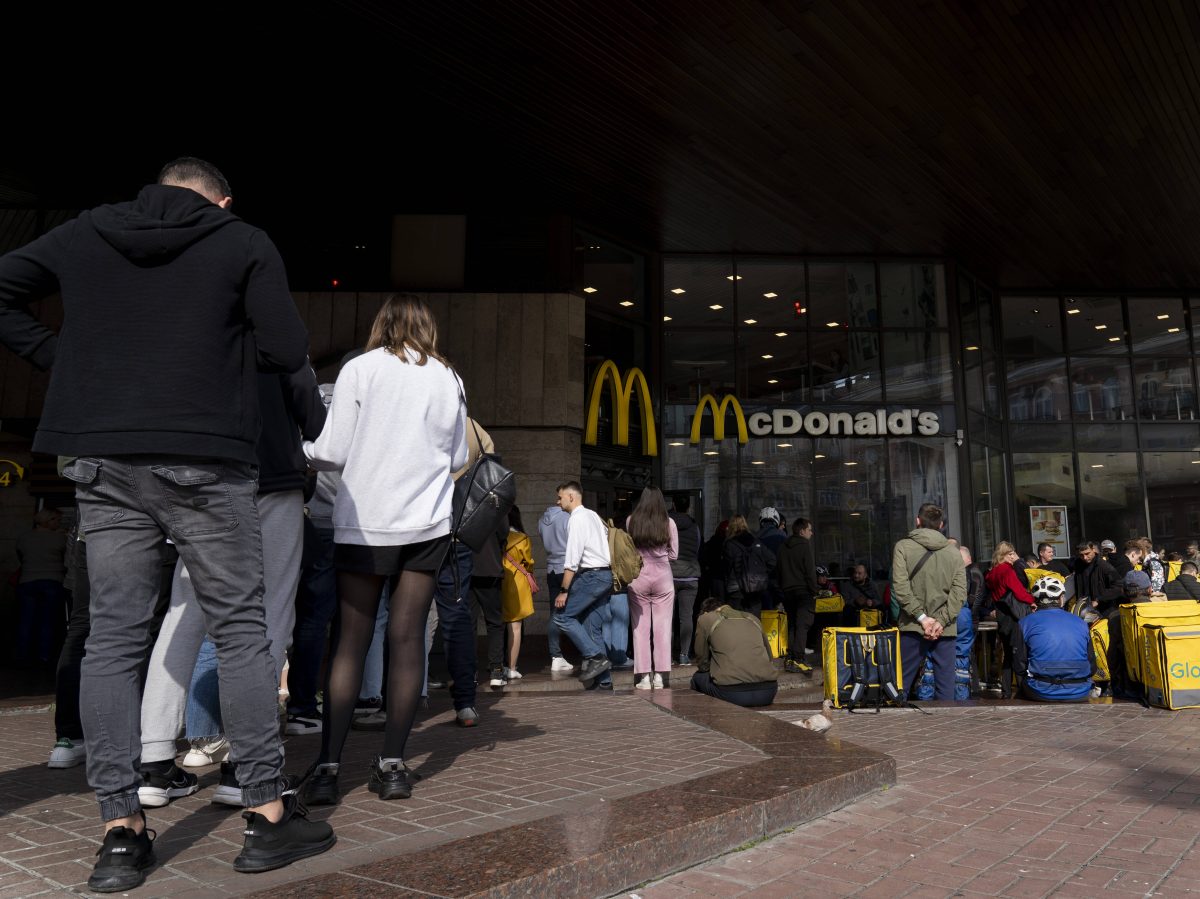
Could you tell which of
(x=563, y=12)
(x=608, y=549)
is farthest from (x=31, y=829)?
(x=563, y=12)

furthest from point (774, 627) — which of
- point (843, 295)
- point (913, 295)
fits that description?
point (913, 295)

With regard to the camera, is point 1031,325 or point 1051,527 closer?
point 1051,527

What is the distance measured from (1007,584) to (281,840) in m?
8.93

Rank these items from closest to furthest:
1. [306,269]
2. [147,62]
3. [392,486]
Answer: [392,486]
[147,62]
[306,269]

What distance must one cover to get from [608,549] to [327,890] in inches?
241

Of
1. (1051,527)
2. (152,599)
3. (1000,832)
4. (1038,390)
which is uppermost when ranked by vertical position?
(1038,390)

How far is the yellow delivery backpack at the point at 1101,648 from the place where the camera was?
8.76 meters

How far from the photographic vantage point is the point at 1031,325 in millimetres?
23219

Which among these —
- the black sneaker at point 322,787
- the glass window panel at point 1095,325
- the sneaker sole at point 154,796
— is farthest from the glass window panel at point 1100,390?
the sneaker sole at point 154,796

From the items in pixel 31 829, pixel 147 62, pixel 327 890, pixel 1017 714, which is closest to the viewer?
pixel 327 890

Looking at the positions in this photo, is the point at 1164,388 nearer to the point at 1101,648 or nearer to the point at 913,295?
the point at 913,295

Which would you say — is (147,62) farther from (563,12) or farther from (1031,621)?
(1031,621)

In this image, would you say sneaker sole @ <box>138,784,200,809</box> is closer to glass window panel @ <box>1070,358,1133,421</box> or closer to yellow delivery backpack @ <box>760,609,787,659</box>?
yellow delivery backpack @ <box>760,609,787,659</box>

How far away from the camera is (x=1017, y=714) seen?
24.3 feet
